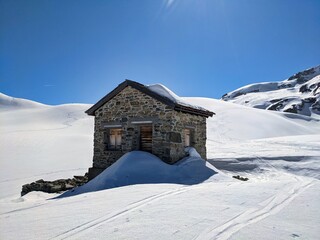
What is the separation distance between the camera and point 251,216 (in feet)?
16.4

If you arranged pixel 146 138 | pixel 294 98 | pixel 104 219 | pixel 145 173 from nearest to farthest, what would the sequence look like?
pixel 104 219, pixel 145 173, pixel 146 138, pixel 294 98

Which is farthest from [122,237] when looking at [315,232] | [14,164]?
[14,164]

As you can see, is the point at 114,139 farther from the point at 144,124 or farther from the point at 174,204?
the point at 174,204

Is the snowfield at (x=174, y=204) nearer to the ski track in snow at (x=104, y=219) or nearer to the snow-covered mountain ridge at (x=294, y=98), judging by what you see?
the ski track in snow at (x=104, y=219)

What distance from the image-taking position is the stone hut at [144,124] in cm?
1275

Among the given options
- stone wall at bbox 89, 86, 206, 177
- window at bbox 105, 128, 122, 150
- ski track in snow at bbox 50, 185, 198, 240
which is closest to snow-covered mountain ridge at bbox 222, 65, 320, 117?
stone wall at bbox 89, 86, 206, 177

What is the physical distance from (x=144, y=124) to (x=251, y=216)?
885 centimetres

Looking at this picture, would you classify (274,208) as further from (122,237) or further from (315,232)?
(122,237)

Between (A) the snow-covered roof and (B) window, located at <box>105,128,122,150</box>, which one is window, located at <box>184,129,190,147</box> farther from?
(B) window, located at <box>105,128,122,150</box>

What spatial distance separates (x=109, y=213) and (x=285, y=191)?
4943 millimetres

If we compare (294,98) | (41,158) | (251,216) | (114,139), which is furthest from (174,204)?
(294,98)

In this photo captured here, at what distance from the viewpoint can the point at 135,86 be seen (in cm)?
1370

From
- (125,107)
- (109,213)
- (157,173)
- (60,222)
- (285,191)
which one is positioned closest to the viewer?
(60,222)

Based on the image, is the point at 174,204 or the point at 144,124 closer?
the point at 174,204
